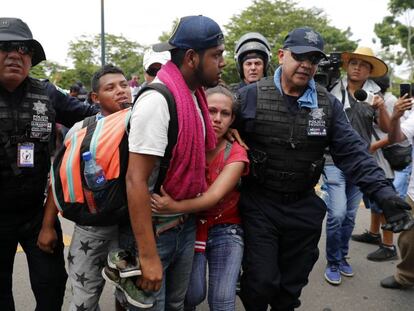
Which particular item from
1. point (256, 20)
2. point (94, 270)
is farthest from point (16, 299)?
point (256, 20)

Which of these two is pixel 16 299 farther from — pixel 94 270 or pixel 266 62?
pixel 266 62

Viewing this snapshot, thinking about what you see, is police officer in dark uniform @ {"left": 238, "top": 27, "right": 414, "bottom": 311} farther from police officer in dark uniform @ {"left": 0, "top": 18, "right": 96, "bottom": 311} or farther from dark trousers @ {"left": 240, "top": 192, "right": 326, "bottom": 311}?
police officer in dark uniform @ {"left": 0, "top": 18, "right": 96, "bottom": 311}

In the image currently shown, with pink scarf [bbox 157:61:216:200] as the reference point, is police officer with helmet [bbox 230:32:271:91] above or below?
above

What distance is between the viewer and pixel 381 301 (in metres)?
3.17

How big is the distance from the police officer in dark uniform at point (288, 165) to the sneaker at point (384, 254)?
1.83m

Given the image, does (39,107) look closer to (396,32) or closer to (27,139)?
(27,139)

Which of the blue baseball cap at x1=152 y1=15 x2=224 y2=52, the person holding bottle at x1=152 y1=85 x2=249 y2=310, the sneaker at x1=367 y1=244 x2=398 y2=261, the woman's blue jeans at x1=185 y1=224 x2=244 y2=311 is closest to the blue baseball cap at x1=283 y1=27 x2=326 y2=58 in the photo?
the person holding bottle at x1=152 y1=85 x2=249 y2=310

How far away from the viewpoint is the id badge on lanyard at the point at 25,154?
210 cm

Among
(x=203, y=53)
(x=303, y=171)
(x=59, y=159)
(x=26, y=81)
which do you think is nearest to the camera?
(x=203, y=53)

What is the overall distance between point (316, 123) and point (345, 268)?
1.92 m

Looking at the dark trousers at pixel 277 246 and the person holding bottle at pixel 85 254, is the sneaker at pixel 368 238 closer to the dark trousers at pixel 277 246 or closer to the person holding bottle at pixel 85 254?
the dark trousers at pixel 277 246

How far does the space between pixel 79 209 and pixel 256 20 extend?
1078 inches

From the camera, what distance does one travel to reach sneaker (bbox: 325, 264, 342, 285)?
11.3ft

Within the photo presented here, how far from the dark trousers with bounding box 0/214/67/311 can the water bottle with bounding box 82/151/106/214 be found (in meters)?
0.76
